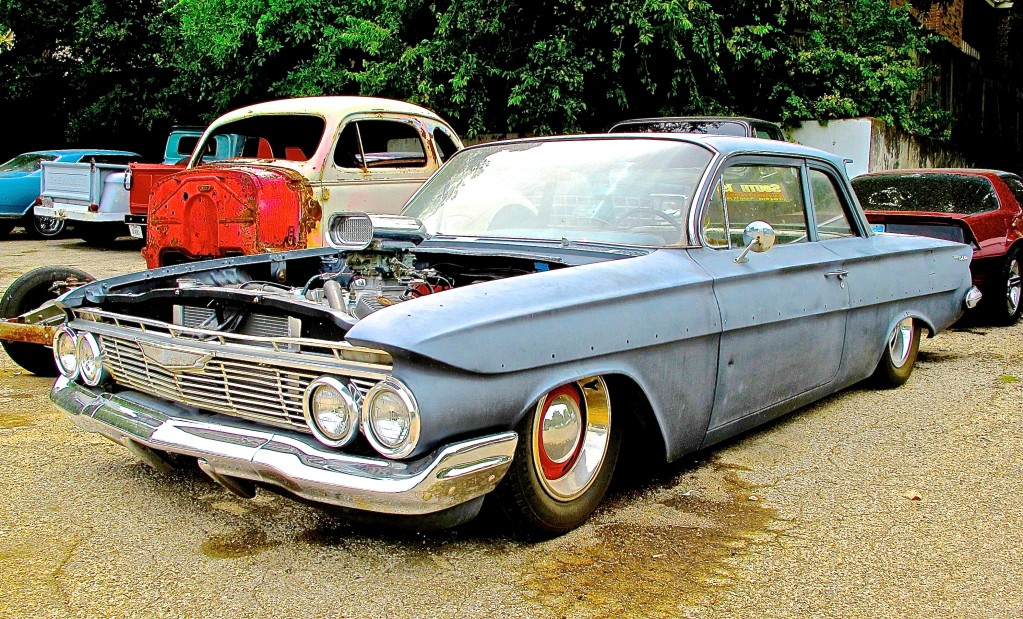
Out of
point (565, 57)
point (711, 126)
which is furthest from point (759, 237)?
point (565, 57)

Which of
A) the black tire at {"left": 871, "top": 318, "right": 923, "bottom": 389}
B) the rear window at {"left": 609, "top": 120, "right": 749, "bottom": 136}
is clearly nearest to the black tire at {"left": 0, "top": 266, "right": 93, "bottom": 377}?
the black tire at {"left": 871, "top": 318, "right": 923, "bottom": 389}

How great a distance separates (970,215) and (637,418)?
5440 millimetres

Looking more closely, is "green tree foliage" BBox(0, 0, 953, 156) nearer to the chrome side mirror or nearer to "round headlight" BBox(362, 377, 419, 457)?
the chrome side mirror

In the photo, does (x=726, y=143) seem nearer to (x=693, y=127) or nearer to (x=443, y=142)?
(x=443, y=142)

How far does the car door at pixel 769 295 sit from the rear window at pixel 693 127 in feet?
17.0

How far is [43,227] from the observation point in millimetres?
15844

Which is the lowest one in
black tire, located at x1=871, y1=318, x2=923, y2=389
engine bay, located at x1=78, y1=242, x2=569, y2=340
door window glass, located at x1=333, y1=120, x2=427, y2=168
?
black tire, located at x1=871, y1=318, x2=923, y2=389

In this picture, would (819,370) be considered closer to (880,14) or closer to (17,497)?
(17,497)

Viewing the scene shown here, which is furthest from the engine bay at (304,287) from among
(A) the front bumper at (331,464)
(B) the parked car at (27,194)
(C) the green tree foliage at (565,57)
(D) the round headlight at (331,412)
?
(B) the parked car at (27,194)

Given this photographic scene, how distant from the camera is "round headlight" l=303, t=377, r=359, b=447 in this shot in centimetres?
285

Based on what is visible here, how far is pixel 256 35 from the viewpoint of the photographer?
15.1 metres

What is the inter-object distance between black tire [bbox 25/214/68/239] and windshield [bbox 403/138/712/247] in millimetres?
12991

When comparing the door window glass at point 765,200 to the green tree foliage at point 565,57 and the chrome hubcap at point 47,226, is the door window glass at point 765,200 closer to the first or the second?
the green tree foliage at point 565,57

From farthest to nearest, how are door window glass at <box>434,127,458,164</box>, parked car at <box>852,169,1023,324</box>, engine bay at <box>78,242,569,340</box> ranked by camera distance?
door window glass at <box>434,127,458,164</box> < parked car at <box>852,169,1023,324</box> < engine bay at <box>78,242,569,340</box>
